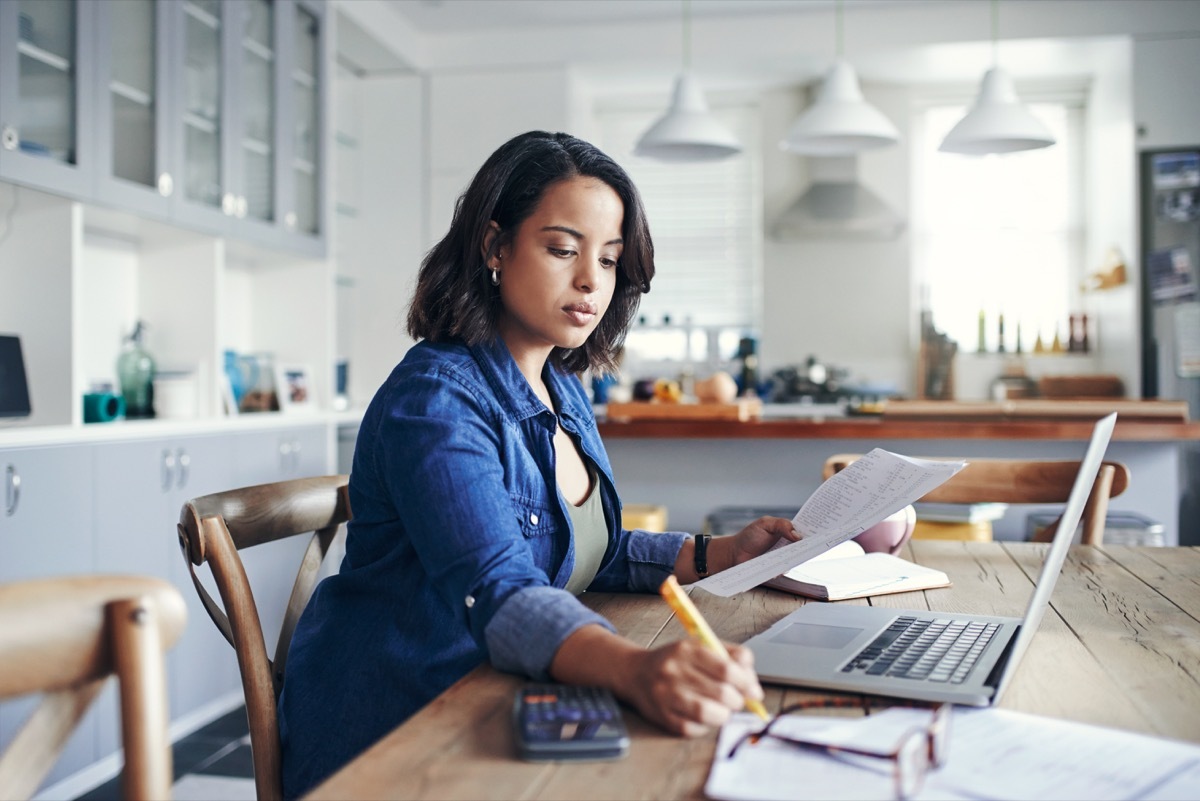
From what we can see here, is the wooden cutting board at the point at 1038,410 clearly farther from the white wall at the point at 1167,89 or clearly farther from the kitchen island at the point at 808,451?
the white wall at the point at 1167,89

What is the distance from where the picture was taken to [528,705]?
0.75 meters

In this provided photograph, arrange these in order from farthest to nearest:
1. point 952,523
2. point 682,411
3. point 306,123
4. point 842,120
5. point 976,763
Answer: point 306,123 → point 842,120 → point 682,411 → point 952,523 → point 976,763

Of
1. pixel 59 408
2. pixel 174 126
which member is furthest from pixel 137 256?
pixel 59 408

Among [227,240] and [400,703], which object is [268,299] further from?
[400,703]

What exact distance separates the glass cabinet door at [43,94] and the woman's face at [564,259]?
5.47ft

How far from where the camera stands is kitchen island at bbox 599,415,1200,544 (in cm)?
299

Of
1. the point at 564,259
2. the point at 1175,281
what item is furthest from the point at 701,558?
the point at 1175,281

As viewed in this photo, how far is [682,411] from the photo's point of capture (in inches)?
125

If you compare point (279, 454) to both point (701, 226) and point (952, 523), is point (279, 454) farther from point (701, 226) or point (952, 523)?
point (701, 226)

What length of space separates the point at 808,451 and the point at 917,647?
2.25 meters

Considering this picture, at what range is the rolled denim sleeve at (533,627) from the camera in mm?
849

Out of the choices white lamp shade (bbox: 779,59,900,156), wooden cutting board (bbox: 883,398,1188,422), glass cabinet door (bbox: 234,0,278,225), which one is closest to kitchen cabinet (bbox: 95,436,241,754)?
glass cabinet door (bbox: 234,0,278,225)

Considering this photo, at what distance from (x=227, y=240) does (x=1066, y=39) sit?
3.82 meters

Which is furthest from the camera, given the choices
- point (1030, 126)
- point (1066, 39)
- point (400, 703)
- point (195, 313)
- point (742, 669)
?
point (1066, 39)
